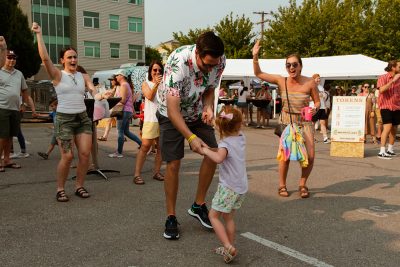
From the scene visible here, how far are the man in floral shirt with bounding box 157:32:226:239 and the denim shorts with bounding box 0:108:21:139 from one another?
3.83 metres

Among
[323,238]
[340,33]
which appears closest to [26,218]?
[323,238]

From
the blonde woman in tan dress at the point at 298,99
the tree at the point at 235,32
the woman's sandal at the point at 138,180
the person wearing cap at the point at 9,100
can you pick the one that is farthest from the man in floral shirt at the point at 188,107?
the tree at the point at 235,32

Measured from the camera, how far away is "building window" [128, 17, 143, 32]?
45.2m

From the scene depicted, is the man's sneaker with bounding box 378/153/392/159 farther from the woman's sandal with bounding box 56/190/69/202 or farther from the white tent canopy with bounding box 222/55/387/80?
the woman's sandal with bounding box 56/190/69/202

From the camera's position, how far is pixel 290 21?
114 feet

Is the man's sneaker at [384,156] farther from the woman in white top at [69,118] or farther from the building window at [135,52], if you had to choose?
the building window at [135,52]

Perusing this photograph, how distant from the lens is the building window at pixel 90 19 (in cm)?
4256

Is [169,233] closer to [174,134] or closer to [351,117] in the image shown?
[174,134]

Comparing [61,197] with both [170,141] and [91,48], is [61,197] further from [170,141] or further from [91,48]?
[91,48]

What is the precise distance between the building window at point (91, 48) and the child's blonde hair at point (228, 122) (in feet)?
137

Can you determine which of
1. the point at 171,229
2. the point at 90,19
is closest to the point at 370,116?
the point at 171,229

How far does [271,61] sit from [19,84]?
12.3 m

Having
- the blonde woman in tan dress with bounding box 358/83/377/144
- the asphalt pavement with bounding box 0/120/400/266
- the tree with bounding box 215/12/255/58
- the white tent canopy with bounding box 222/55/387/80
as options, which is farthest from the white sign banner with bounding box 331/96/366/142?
the tree with bounding box 215/12/255/58

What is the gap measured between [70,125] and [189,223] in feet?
6.21
